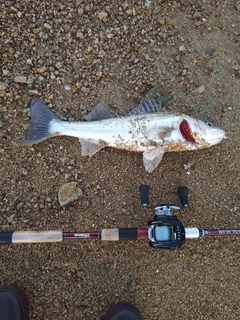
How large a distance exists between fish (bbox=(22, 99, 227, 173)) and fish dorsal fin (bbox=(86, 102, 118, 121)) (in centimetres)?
7

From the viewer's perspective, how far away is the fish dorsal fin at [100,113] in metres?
3.07

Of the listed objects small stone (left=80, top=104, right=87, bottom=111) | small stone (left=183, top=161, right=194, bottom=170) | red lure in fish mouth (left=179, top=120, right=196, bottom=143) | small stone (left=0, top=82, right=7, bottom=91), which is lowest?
small stone (left=183, top=161, right=194, bottom=170)

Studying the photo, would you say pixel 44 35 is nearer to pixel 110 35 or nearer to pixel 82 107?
pixel 110 35

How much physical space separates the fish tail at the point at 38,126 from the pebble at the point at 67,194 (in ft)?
1.81

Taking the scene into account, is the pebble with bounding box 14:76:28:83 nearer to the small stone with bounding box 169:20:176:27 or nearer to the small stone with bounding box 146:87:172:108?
the small stone with bounding box 146:87:172:108

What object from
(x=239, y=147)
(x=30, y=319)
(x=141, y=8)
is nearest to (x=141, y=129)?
(x=239, y=147)

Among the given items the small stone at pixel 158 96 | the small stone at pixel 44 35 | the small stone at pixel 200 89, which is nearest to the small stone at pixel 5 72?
the small stone at pixel 44 35

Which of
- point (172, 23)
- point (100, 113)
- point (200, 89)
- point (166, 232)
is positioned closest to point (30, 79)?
point (100, 113)

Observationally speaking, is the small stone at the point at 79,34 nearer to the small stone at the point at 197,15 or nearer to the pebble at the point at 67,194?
the small stone at the point at 197,15

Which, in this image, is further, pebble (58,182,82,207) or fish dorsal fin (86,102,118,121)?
fish dorsal fin (86,102,118,121)

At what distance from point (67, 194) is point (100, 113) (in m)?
0.92

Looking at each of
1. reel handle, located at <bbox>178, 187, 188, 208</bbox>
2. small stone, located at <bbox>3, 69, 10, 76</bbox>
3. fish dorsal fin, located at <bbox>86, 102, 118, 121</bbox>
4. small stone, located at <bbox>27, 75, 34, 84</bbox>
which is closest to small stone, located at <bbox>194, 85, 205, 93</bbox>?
fish dorsal fin, located at <bbox>86, 102, 118, 121</bbox>

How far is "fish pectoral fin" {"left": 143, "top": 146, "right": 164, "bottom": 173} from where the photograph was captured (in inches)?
117

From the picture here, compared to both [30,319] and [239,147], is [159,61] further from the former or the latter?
[30,319]
